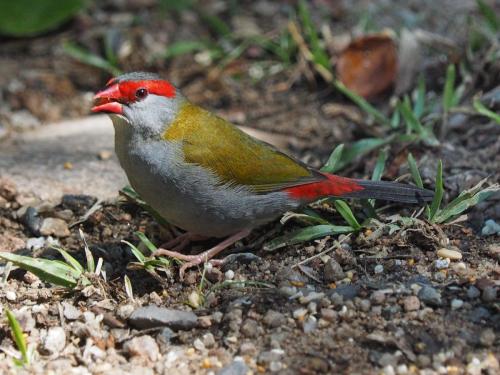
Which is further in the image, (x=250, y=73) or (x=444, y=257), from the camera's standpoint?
(x=250, y=73)

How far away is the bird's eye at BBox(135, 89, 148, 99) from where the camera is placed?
3.79 meters

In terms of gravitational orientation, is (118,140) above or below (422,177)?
above

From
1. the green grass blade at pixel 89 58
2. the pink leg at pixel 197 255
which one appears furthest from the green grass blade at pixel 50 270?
the green grass blade at pixel 89 58

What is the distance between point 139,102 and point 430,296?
1661 millimetres

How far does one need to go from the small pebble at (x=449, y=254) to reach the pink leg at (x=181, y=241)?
50.5 inches

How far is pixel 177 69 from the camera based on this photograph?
625 centimetres

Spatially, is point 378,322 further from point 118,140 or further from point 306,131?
point 306,131

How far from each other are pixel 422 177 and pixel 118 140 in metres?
1.69

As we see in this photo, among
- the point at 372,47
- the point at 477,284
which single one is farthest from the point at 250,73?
the point at 477,284

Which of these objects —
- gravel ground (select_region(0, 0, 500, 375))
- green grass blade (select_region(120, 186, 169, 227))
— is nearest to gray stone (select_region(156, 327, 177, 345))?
gravel ground (select_region(0, 0, 500, 375))

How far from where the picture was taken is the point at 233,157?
12.7 feet

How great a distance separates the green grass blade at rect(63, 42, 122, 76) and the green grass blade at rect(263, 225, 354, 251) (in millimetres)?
2790

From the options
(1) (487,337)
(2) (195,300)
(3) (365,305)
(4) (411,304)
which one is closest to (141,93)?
(2) (195,300)

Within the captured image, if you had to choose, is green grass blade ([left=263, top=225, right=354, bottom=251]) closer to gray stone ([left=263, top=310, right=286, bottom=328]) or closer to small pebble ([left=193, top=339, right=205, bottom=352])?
gray stone ([left=263, top=310, right=286, bottom=328])
